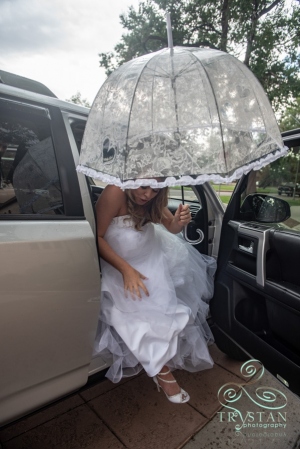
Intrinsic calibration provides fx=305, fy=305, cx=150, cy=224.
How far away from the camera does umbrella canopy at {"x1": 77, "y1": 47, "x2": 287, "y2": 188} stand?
1280 millimetres

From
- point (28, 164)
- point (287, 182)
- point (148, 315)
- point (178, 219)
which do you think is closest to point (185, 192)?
point (178, 219)

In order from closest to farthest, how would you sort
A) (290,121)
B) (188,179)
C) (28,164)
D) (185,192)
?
1. (188,179)
2. (28,164)
3. (185,192)
4. (290,121)

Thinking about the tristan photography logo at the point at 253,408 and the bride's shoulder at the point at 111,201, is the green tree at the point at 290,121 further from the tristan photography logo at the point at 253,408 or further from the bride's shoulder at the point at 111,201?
the tristan photography logo at the point at 253,408

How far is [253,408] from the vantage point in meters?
2.08

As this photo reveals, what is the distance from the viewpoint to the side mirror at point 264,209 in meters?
1.78

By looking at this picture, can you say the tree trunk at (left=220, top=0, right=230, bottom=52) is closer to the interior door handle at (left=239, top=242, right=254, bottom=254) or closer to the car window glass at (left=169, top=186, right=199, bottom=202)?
the car window glass at (left=169, top=186, right=199, bottom=202)

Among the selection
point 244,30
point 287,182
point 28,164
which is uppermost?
point 244,30

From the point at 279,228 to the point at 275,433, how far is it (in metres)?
1.26

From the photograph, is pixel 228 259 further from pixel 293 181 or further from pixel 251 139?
pixel 251 139

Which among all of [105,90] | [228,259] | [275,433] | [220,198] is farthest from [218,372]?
[105,90]

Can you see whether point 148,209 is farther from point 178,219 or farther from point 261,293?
point 261,293

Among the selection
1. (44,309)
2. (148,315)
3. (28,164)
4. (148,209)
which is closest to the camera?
(44,309)

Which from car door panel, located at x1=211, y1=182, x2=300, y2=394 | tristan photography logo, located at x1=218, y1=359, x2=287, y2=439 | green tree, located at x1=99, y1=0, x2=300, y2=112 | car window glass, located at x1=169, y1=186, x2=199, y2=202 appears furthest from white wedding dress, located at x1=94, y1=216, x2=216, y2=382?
green tree, located at x1=99, y1=0, x2=300, y2=112

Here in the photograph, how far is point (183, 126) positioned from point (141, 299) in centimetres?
97
